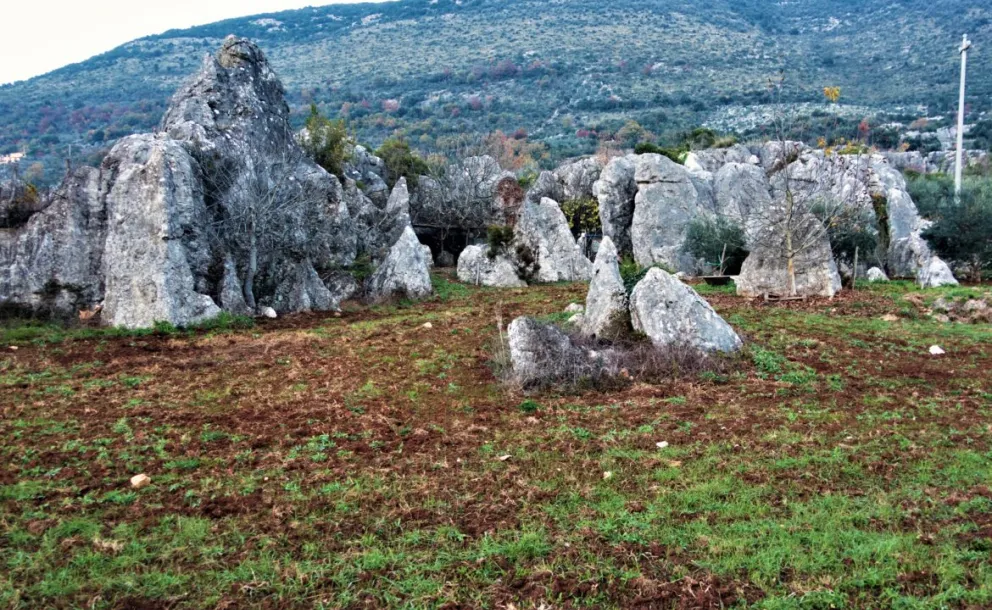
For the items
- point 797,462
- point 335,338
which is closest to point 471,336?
point 335,338

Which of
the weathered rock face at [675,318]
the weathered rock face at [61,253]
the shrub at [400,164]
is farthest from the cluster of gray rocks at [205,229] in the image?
the weathered rock face at [675,318]

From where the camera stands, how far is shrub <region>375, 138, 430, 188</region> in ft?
102

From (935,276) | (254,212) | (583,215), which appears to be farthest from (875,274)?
(254,212)

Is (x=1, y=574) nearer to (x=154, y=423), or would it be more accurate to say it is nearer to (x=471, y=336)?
(x=154, y=423)

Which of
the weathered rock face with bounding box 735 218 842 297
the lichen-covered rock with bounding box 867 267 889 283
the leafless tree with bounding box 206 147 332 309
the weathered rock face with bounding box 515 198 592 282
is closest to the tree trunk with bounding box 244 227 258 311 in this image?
the leafless tree with bounding box 206 147 332 309

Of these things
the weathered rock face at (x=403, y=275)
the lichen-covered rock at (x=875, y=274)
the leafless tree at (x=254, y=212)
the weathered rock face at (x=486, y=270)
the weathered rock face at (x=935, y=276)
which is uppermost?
the leafless tree at (x=254, y=212)

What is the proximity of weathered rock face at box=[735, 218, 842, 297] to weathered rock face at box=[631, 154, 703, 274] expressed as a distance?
22.0ft

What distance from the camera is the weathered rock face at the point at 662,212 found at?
25.7 metres

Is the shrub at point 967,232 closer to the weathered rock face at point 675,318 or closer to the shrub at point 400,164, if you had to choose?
the weathered rock face at point 675,318

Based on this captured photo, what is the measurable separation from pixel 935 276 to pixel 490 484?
1862cm

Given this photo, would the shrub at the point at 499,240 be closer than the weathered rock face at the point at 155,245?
No

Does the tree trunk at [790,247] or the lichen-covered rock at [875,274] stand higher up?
the tree trunk at [790,247]

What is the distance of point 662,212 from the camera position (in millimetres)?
26266

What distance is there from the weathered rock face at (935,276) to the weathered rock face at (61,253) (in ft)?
76.0
